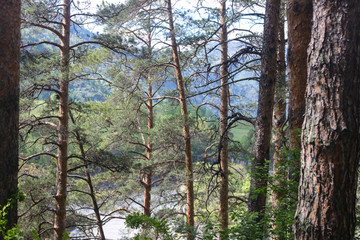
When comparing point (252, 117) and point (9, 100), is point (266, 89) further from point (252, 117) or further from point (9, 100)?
point (9, 100)

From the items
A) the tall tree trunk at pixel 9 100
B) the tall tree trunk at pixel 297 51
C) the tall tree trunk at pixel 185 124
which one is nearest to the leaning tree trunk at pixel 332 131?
the tall tree trunk at pixel 297 51

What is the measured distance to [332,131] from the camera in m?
2.27

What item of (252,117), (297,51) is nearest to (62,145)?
(252,117)

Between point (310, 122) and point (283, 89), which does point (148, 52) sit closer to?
point (283, 89)

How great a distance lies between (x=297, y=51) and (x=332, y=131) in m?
2.15

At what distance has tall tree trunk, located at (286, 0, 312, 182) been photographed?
405 centimetres

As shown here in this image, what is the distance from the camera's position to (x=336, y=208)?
2262 millimetres

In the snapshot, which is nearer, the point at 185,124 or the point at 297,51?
the point at 297,51

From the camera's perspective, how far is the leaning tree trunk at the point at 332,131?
2.27 meters

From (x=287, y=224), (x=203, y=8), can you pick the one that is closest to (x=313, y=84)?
(x=287, y=224)

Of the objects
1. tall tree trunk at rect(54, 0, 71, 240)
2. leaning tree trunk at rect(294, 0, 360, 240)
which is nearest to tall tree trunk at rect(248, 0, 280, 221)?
leaning tree trunk at rect(294, 0, 360, 240)

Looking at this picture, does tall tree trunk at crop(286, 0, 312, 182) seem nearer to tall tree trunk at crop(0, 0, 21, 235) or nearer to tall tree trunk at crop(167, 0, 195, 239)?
tall tree trunk at crop(0, 0, 21, 235)

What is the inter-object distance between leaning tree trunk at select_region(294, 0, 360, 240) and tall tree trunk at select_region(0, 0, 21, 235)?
2.78 meters

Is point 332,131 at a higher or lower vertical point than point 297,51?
lower
